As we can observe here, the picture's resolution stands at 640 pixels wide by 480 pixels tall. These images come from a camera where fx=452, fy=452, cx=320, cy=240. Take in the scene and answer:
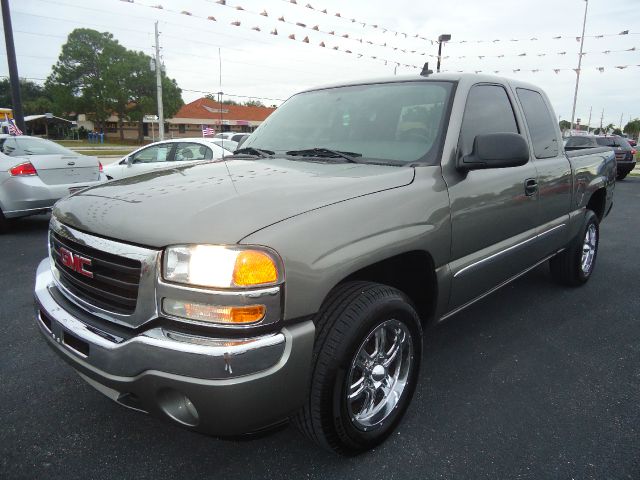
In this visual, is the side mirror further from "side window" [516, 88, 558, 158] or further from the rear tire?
the rear tire

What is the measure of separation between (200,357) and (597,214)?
460cm

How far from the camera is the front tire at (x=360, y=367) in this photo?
1.78 metres

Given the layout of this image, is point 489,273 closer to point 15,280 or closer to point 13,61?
point 15,280

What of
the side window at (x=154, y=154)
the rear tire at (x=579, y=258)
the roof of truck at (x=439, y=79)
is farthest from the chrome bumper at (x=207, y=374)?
the side window at (x=154, y=154)

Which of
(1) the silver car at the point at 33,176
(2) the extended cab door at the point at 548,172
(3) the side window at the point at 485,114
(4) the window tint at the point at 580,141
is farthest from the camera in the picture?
(4) the window tint at the point at 580,141

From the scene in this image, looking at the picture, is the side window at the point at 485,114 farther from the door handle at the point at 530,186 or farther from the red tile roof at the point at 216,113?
the red tile roof at the point at 216,113

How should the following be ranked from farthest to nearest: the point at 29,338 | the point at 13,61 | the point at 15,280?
1. the point at 13,61
2. the point at 15,280
3. the point at 29,338

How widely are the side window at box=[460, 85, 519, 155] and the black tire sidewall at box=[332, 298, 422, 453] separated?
1044 mm

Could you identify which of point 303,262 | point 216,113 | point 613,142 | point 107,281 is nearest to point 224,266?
point 303,262

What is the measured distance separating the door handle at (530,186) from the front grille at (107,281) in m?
2.48

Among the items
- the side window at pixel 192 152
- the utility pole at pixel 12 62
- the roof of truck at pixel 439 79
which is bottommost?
the side window at pixel 192 152

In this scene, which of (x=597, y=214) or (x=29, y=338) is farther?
(x=597, y=214)

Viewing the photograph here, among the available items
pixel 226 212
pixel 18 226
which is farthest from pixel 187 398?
pixel 18 226

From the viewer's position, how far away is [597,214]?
468cm
